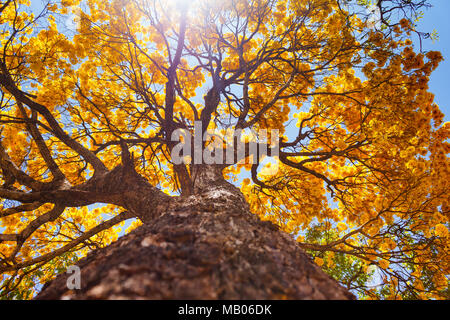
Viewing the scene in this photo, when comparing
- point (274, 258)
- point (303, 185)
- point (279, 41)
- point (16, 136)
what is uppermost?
point (279, 41)

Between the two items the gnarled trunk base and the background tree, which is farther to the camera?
the background tree

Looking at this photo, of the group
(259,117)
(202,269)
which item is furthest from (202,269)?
(259,117)

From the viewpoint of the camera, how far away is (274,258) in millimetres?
1047

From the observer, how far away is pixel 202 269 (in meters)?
0.85

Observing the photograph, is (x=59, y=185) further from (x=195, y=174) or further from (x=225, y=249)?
(x=225, y=249)

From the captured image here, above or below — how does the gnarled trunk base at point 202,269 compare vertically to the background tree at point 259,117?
below

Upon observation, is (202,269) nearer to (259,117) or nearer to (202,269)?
(202,269)

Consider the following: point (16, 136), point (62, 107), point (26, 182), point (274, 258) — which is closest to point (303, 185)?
point (274, 258)

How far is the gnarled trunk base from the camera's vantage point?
77cm

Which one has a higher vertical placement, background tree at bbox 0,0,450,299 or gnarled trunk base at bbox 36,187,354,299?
background tree at bbox 0,0,450,299

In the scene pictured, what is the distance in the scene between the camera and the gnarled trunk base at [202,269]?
77 centimetres

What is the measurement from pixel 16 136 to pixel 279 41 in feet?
19.6

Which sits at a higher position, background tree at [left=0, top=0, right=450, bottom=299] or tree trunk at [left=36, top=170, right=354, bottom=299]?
background tree at [left=0, top=0, right=450, bottom=299]

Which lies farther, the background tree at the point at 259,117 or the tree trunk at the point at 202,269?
the background tree at the point at 259,117
